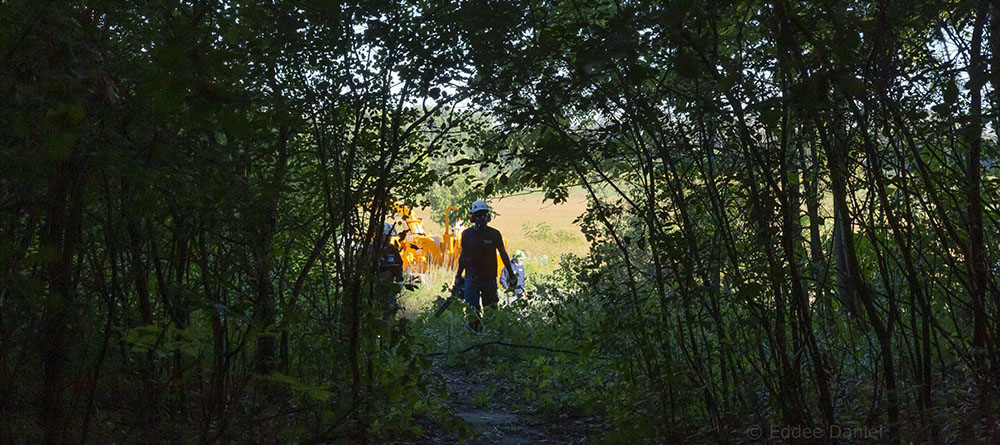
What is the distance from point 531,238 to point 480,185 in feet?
80.7

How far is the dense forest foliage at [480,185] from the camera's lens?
258 centimetres

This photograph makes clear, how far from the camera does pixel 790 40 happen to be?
271cm

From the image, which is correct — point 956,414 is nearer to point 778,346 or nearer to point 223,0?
point 778,346

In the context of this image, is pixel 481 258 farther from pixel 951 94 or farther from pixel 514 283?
pixel 951 94

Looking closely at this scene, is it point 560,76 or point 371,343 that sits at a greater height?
point 560,76

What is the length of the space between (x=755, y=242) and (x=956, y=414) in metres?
1.07

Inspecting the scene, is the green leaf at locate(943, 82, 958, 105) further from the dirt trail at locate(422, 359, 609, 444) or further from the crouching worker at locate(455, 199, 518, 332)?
the crouching worker at locate(455, 199, 518, 332)

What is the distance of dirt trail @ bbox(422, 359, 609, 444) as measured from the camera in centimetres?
522

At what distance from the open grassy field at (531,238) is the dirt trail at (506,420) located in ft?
3.49

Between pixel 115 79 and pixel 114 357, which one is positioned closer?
pixel 115 79

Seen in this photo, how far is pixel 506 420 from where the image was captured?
19.1ft

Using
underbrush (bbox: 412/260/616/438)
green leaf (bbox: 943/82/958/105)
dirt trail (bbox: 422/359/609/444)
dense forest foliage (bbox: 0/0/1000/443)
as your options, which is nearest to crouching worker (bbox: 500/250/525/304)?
underbrush (bbox: 412/260/616/438)

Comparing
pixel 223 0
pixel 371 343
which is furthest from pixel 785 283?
pixel 223 0

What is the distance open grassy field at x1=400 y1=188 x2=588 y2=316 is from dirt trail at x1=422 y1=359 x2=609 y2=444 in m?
1.06
